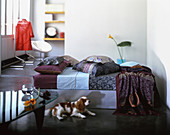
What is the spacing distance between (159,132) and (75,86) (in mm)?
1337

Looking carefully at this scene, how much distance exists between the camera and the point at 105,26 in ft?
18.1

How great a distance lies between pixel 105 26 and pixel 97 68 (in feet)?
7.37

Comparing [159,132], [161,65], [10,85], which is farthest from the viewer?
[10,85]

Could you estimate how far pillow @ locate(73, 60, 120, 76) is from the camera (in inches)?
137

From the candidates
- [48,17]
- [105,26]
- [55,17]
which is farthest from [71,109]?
[55,17]

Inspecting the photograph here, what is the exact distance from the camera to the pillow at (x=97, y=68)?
11.4 feet

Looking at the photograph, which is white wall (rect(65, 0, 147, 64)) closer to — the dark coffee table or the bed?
the bed

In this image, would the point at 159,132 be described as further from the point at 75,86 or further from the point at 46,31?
the point at 46,31

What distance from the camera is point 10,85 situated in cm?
392

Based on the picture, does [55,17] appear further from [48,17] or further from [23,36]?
[23,36]

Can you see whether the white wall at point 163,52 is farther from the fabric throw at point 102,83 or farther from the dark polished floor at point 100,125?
the fabric throw at point 102,83

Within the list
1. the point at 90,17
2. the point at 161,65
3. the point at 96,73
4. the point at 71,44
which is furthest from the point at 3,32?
the point at 161,65

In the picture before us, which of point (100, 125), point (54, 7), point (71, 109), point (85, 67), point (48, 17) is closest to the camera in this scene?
point (100, 125)

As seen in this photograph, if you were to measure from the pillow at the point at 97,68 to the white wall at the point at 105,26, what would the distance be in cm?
180
